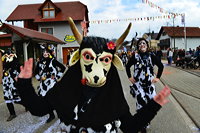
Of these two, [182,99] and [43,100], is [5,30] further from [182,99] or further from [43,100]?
[43,100]

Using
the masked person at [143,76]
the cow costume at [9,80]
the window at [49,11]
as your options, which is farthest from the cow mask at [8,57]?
the window at [49,11]

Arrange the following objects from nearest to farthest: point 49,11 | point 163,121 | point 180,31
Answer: point 163,121 < point 49,11 < point 180,31

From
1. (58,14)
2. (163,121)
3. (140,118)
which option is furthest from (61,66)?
(58,14)

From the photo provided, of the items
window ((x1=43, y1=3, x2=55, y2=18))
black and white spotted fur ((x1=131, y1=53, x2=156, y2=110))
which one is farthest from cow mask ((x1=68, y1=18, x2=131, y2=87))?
window ((x1=43, y1=3, x2=55, y2=18))

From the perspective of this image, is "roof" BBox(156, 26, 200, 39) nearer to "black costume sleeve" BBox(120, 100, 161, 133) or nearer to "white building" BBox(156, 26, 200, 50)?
"white building" BBox(156, 26, 200, 50)

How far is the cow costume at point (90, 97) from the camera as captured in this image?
1862mm

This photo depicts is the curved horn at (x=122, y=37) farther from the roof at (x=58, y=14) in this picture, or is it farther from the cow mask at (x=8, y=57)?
the roof at (x=58, y=14)

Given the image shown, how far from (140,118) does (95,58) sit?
684mm

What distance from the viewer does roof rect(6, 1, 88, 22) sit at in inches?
1131

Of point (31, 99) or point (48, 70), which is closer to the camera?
point (31, 99)

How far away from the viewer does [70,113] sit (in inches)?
75.0

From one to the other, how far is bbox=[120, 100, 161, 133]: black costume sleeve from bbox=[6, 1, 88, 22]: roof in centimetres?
2671

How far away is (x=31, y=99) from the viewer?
1.86 m

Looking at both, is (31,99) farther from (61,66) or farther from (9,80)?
(9,80)
